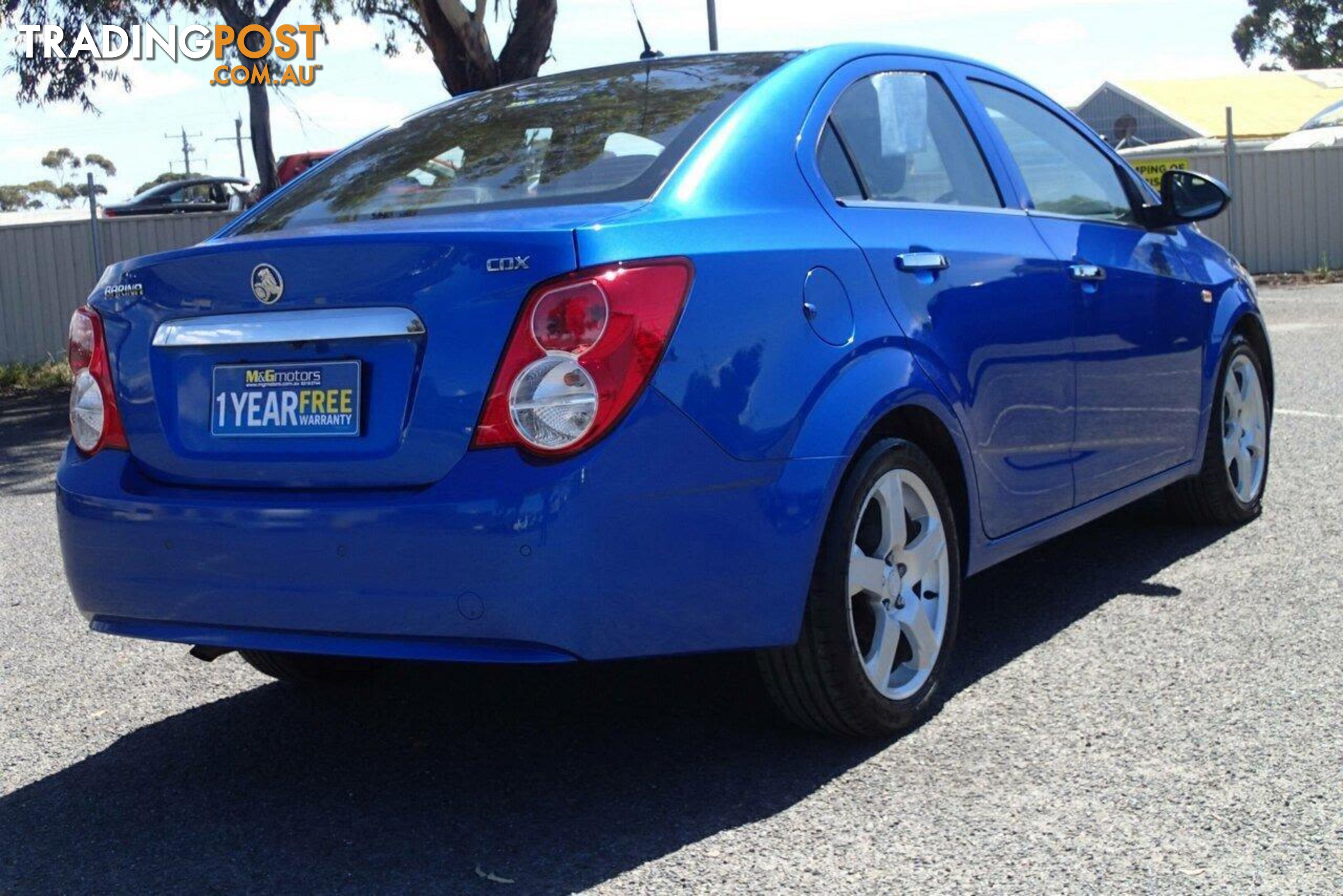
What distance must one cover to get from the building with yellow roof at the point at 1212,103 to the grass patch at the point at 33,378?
29.0 metres

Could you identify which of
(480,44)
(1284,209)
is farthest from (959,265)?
(1284,209)

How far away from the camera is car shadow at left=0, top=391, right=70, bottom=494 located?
9.82 meters

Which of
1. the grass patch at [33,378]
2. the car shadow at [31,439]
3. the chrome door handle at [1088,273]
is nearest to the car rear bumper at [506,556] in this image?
the chrome door handle at [1088,273]

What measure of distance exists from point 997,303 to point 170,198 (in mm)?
31589

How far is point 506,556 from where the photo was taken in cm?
320

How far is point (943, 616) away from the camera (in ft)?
13.5

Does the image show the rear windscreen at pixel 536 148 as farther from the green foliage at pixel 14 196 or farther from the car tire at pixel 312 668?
the green foliage at pixel 14 196

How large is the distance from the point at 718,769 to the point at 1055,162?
2.36 m

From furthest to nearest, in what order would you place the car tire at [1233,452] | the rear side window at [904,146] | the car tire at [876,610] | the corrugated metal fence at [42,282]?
the corrugated metal fence at [42,282] < the car tire at [1233,452] < the rear side window at [904,146] < the car tire at [876,610]

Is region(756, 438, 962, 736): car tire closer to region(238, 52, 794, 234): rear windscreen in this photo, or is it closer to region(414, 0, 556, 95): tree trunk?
region(238, 52, 794, 234): rear windscreen

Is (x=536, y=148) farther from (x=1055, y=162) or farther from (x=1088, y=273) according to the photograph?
(x=1055, y=162)

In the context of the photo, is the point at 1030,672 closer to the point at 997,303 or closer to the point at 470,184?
the point at 997,303

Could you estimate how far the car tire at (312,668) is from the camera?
4.51m

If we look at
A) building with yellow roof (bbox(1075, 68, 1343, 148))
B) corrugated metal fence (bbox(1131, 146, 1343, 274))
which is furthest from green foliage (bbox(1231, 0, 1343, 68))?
corrugated metal fence (bbox(1131, 146, 1343, 274))
